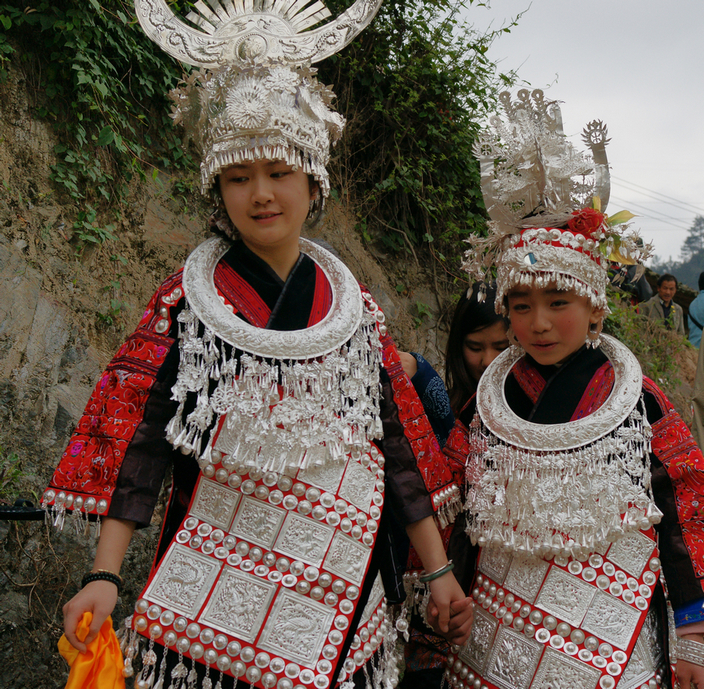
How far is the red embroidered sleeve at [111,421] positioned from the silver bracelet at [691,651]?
5.54ft

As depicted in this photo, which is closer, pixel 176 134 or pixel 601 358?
pixel 601 358

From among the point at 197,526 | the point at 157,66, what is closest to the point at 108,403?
the point at 197,526

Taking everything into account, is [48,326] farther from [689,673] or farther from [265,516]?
[689,673]

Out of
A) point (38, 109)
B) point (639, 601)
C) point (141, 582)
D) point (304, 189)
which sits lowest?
point (141, 582)

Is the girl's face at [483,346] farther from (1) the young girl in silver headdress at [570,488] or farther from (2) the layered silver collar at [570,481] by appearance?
(2) the layered silver collar at [570,481]

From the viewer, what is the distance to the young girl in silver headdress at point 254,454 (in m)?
1.65

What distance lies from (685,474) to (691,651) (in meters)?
0.51

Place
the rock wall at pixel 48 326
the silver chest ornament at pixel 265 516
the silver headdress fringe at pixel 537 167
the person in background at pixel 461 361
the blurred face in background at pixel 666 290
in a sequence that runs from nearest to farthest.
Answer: the silver chest ornament at pixel 265 516 < the silver headdress fringe at pixel 537 167 < the rock wall at pixel 48 326 < the person in background at pixel 461 361 < the blurred face in background at pixel 666 290

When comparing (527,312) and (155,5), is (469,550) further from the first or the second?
(155,5)

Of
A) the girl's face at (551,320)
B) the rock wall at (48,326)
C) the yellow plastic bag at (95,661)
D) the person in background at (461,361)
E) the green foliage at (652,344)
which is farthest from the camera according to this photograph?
the green foliage at (652,344)

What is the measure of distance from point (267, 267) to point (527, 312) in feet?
2.82

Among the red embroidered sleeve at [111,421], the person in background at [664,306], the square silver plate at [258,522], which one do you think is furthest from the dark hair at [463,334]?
the person in background at [664,306]

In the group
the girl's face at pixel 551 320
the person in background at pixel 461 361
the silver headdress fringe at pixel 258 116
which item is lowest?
the person in background at pixel 461 361

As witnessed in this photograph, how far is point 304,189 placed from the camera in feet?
6.33
